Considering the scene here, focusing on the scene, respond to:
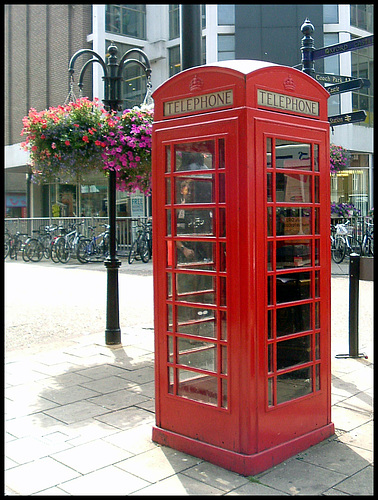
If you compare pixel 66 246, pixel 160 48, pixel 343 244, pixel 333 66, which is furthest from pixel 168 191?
pixel 160 48

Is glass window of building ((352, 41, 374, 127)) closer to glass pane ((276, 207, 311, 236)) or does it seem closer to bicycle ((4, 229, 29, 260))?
bicycle ((4, 229, 29, 260))

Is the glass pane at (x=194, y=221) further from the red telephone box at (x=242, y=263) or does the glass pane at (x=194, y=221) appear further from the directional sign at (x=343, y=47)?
the directional sign at (x=343, y=47)

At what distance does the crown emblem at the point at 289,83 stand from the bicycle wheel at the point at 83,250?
16.1 meters

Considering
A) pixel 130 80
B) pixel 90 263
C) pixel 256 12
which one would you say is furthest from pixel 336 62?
pixel 90 263

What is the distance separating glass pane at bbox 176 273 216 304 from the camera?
3.61 meters

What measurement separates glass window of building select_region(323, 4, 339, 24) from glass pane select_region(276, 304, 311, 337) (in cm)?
2309

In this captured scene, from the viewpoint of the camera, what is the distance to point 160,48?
25.2m

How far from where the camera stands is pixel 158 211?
3.81 metres

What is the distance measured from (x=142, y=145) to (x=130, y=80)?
69.0 ft

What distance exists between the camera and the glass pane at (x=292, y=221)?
3574 mm

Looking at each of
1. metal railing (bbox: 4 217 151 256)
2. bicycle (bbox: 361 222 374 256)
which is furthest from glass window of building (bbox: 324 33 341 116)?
metal railing (bbox: 4 217 151 256)

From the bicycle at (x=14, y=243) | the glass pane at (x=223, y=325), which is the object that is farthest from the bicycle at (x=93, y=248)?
the glass pane at (x=223, y=325)

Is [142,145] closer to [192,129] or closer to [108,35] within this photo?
[192,129]

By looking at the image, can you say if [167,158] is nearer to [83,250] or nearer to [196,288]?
[196,288]
